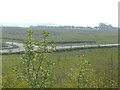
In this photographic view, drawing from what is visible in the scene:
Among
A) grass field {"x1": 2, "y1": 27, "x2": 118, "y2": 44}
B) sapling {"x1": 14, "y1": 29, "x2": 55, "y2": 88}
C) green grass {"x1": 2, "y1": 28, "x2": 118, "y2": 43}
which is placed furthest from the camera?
grass field {"x1": 2, "y1": 27, "x2": 118, "y2": 44}

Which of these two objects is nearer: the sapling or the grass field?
the sapling

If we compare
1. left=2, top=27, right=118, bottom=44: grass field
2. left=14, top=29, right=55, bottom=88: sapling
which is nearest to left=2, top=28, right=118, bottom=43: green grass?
left=2, top=27, right=118, bottom=44: grass field

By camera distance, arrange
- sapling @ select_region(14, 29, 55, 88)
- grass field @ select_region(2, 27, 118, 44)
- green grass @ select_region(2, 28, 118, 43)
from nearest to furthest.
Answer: sapling @ select_region(14, 29, 55, 88), green grass @ select_region(2, 28, 118, 43), grass field @ select_region(2, 27, 118, 44)

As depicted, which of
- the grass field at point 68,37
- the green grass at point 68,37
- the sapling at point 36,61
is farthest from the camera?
the grass field at point 68,37

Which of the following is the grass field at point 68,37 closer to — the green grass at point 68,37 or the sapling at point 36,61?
the green grass at point 68,37

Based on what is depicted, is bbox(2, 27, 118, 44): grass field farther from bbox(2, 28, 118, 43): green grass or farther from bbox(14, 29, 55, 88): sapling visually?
bbox(14, 29, 55, 88): sapling

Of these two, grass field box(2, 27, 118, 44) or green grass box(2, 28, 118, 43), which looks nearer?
green grass box(2, 28, 118, 43)

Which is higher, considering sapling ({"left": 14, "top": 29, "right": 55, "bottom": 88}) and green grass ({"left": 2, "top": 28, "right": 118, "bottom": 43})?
sapling ({"left": 14, "top": 29, "right": 55, "bottom": 88})

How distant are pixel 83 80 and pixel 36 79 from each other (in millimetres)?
3188

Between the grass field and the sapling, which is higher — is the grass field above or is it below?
below

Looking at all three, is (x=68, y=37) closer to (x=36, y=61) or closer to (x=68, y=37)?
(x=68, y=37)

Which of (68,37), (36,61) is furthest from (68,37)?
(36,61)

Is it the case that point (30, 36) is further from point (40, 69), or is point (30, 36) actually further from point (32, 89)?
point (32, 89)

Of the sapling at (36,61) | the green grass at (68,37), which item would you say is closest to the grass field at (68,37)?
the green grass at (68,37)
